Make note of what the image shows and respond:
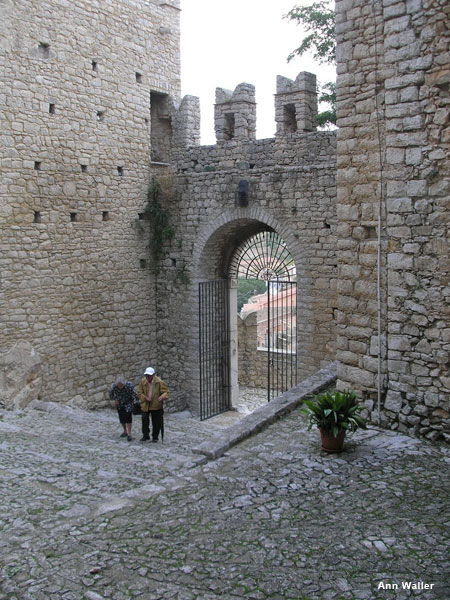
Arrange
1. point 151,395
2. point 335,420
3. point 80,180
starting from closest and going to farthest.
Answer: point 335,420
point 151,395
point 80,180

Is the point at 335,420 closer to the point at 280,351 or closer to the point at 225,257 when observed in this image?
the point at 225,257

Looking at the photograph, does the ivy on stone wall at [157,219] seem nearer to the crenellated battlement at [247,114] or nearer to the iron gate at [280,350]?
the crenellated battlement at [247,114]

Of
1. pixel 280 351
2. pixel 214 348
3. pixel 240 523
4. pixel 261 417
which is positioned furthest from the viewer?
pixel 280 351

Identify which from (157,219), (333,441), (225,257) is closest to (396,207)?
(333,441)

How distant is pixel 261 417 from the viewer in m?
7.04

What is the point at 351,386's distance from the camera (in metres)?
6.56

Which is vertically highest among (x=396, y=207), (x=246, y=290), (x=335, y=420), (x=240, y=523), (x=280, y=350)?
(x=396, y=207)

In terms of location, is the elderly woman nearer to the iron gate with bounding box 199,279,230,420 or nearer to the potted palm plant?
the potted palm plant

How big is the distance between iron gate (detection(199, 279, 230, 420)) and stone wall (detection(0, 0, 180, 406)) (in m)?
1.07

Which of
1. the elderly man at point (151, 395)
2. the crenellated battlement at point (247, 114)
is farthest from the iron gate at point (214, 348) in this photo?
the elderly man at point (151, 395)

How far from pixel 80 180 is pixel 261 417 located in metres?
5.86

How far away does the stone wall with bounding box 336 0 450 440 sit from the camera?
5.73 metres

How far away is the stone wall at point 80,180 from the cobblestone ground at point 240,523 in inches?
157

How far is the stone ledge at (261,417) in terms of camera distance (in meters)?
6.16
